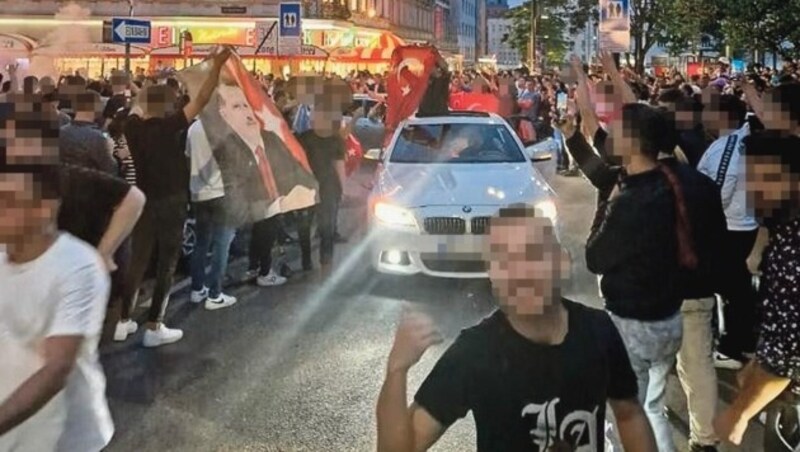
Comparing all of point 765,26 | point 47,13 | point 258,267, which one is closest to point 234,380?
point 258,267

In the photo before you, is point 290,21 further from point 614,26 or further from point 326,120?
point 326,120

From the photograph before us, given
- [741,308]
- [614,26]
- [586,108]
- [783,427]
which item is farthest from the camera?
[614,26]

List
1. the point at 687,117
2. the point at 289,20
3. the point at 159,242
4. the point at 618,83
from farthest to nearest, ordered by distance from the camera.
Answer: the point at 289,20, the point at 159,242, the point at 687,117, the point at 618,83

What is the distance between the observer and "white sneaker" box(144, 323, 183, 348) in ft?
26.5

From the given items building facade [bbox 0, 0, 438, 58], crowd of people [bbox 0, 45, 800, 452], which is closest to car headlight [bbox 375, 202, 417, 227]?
crowd of people [bbox 0, 45, 800, 452]

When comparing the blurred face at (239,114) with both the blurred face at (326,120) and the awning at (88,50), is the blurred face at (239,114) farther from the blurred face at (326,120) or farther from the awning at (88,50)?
the awning at (88,50)

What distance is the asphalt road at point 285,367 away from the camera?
6.00 metres

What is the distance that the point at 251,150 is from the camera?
851 cm

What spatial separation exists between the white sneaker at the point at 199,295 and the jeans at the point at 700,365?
5403 millimetres

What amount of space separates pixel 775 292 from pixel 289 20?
54.4ft

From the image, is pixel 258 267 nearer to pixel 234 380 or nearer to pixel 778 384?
pixel 234 380

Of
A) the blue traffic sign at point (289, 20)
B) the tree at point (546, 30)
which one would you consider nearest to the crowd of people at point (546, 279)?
the blue traffic sign at point (289, 20)

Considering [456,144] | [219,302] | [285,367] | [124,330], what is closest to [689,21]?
[456,144]

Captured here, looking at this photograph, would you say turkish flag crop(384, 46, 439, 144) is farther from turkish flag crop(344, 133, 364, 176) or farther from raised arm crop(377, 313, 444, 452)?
raised arm crop(377, 313, 444, 452)
